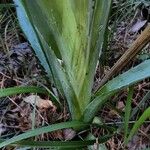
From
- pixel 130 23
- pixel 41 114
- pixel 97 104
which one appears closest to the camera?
pixel 97 104

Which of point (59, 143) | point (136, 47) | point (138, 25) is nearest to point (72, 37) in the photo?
point (136, 47)

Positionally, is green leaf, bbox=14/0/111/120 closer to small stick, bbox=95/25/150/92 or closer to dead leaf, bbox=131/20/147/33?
small stick, bbox=95/25/150/92

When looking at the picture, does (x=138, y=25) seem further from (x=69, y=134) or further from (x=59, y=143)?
(x=59, y=143)

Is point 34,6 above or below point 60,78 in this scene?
above

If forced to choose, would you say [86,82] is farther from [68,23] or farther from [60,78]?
[68,23]

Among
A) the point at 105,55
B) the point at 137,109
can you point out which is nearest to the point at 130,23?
the point at 105,55

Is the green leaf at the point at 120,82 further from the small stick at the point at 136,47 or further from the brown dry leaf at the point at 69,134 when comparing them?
the brown dry leaf at the point at 69,134
